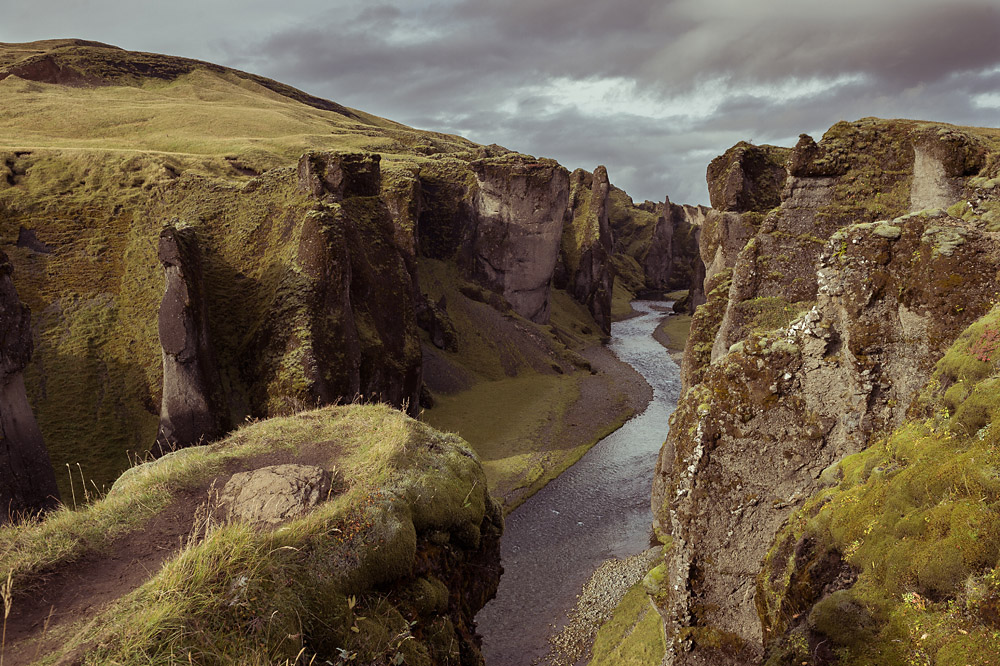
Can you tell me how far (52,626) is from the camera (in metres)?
7.66

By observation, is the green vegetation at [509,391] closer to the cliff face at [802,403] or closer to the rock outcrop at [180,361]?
the rock outcrop at [180,361]

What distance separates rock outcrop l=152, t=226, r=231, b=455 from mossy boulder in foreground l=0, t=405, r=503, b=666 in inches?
675

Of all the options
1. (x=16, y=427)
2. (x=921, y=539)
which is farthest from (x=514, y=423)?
(x=921, y=539)

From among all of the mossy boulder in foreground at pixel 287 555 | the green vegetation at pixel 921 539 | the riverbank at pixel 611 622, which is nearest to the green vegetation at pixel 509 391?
the riverbank at pixel 611 622

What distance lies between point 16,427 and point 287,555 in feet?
70.9

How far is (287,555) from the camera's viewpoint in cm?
916

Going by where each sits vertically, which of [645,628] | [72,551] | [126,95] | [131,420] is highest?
[126,95]

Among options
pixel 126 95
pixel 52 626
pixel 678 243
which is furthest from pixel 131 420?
pixel 678 243

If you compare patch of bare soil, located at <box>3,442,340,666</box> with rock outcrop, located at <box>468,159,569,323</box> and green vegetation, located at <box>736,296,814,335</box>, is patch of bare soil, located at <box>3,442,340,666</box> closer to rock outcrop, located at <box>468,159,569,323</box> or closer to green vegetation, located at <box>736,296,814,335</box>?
green vegetation, located at <box>736,296,814,335</box>

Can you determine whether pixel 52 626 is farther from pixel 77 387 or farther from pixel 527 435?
pixel 527 435

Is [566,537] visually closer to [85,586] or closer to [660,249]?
[85,586]

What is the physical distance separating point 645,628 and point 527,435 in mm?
28195

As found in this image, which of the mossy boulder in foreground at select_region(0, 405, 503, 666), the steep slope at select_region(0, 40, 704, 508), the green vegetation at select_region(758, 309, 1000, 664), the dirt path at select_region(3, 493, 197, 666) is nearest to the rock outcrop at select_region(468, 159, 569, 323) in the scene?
the steep slope at select_region(0, 40, 704, 508)

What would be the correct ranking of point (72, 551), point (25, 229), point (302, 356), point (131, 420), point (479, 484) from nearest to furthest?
point (72, 551) → point (479, 484) → point (131, 420) → point (302, 356) → point (25, 229)
